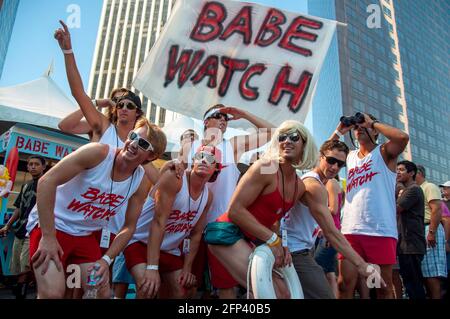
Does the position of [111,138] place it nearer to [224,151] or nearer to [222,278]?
[224,151]

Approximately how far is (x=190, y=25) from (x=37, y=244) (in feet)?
12.0

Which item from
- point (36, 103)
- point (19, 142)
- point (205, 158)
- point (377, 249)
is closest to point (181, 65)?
point (205, 158)

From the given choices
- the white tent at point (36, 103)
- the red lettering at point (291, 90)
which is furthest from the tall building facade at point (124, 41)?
the red lettering at point (291, 90)

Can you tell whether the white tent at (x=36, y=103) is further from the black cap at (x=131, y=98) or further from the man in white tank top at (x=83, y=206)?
the man in white tank top at (x=83, y=206)

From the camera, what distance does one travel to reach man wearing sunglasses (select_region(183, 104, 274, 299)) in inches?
101

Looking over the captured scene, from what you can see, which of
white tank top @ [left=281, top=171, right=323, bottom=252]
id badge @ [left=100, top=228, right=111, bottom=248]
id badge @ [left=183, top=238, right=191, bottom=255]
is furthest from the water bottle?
white tank top @ [left=281, top=171, right=323, bottom=252]

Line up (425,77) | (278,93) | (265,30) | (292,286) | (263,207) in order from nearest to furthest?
(292,286) → (263,207) → (278,93) → (265,30) → (425,77)

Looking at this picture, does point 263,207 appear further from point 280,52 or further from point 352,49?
point 352,49

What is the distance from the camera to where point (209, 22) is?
183 inches

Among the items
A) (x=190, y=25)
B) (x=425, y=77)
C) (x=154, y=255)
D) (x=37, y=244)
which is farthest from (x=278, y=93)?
(x=425, y=77)

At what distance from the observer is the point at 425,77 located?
8550cm

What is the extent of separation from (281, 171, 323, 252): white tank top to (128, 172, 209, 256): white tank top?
0.76 m

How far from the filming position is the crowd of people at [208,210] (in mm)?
2006

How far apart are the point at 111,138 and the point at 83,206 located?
780 mm
